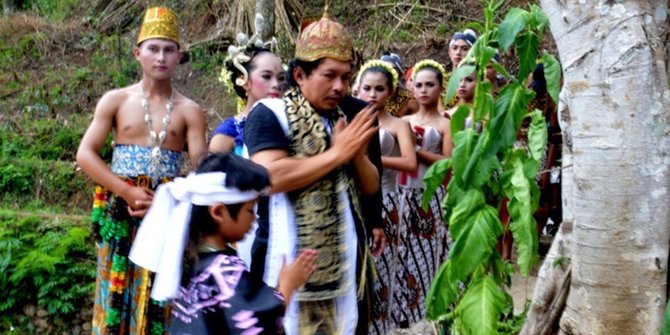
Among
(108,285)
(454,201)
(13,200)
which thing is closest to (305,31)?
(454,201)

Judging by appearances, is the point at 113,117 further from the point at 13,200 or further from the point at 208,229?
the point at 13,200

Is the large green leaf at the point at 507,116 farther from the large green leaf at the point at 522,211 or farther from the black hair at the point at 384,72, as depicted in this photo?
the black hair at the point at 384,72

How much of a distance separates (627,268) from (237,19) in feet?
26.6

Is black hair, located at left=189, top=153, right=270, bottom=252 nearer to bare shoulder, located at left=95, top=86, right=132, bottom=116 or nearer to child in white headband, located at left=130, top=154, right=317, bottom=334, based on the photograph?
child in white headband, located at left=130, top=154, right=317, bottom=334

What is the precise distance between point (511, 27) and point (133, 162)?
203 centimetres

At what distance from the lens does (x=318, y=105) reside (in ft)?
10.9

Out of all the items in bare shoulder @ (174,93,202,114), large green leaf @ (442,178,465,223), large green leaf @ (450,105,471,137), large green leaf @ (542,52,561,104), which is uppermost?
bare shoulder @ (174,93,202,114)

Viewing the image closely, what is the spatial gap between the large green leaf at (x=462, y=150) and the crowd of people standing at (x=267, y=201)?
0.33 m

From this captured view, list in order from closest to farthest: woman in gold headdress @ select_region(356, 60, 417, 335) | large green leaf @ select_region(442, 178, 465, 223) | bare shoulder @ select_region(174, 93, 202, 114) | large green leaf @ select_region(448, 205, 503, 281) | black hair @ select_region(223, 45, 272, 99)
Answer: large green leaf @ select_region(448, 205, 503, 281) < large green leaf @ select_region(442, 178, 465, 223) < bare shoulder @ select_region(174, 93, 202, 114) < black hair @ select_region(223, 45, 272, 99) < woman in gold headdress @ select_region(356, 60, 417, 335)

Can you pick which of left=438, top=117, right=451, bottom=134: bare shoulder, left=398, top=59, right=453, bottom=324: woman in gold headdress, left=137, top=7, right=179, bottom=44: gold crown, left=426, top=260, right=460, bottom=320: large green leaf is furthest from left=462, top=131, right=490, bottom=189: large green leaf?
left=438, top=117, right=451, bottom=134: bare shoulder

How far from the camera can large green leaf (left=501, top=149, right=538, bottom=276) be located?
11.0 ft

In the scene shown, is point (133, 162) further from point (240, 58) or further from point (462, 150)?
point (462, 150)

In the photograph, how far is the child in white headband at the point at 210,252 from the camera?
2.58m

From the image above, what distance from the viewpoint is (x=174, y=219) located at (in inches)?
103
